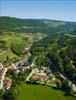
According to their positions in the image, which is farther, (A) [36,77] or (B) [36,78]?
(A) [36,77]

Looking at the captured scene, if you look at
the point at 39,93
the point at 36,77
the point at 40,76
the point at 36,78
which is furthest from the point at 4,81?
the point at 40,76

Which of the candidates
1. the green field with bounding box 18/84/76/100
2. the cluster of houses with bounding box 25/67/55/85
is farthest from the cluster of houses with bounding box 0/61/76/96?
the green field with bounding box 18/84/76/100

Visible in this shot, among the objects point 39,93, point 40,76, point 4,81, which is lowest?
point 39,93

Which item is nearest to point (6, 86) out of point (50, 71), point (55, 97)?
point (55, 97)

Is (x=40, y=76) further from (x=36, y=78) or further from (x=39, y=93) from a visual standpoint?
(x=39, y=93)

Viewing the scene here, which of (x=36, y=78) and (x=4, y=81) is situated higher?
(x=4, y=81)

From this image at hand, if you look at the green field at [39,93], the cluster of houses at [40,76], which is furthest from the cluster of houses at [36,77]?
the green field at [39,93]

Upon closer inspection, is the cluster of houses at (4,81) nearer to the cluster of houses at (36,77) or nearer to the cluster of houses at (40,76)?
the cluster of houses at (36,77)

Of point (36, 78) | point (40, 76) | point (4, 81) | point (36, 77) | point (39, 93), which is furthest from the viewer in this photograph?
point (40, 76)
